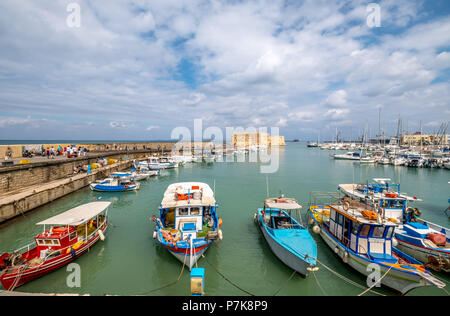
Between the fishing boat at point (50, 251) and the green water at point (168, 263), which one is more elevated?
the fishing boat at point (50, 251)

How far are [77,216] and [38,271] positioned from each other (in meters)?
3.14

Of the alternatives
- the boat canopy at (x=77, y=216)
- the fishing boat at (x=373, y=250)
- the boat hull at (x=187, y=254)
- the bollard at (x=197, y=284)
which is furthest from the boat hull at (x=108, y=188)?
the fishing boat at (x=373, y=250)

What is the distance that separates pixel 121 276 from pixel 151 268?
4.75 feet

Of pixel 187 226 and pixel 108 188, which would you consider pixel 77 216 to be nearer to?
pixel 187 226

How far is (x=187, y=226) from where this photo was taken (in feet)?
40.0

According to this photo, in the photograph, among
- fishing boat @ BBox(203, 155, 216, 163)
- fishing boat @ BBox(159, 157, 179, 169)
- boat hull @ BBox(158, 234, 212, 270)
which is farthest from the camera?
fishing boat @ BBox(203, 155, 216, 163)

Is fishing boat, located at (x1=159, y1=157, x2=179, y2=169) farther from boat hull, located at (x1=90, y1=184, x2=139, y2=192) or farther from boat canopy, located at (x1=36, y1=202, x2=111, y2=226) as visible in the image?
boat canopy, located at (x1=36, y1=202, x2=111, y2=226)

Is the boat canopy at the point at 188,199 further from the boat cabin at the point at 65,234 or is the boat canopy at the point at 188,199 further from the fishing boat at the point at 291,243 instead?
the boat cabin at the point at 65,234

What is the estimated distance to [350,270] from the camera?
10.9 meters

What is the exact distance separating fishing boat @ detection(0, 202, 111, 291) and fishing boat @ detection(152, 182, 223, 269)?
4.09 meters

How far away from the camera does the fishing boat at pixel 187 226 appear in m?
10.8

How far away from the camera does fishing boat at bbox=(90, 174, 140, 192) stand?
26.9 metres

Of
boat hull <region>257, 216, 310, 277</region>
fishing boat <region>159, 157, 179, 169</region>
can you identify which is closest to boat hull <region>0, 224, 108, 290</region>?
boat hull <region>257, 216, 310, 277</region>
